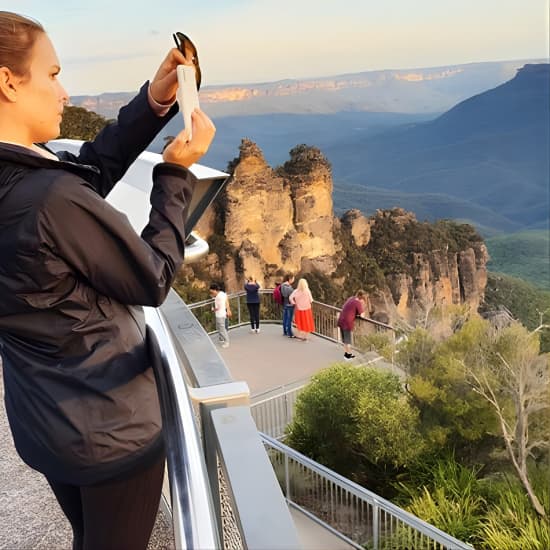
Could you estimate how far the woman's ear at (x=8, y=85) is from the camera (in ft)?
2.86

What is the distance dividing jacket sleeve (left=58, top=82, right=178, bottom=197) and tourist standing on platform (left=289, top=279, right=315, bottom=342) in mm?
9562

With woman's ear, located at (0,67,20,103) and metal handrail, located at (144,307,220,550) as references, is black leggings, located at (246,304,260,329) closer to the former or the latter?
metal handrail, located at (144,307,220,550)

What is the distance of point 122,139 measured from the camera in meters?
1.22

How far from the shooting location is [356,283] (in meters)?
39.9

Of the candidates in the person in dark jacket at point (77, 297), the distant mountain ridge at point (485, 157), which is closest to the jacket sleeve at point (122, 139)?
the person in dark jacket at point (77, 297)

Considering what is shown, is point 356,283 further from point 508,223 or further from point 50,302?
point 508,223

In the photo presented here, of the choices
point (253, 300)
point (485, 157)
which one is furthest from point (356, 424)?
point (485, 157)

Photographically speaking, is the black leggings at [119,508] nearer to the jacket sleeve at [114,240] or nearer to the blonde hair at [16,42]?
the jacket sleeve at [114,240]

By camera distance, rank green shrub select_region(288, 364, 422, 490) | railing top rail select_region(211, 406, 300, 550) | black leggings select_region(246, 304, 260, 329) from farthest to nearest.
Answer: black leggings select_region(246, 304, 260, 329), green shrub select_region(288, 364, 422, 490), railing top rail select_region(211, 406, 300, 550)

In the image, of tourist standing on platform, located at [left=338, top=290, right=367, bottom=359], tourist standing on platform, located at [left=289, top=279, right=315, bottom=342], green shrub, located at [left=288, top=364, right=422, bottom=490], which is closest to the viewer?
green shrub, located at [left=288, top=364, right=422, bottom=490]

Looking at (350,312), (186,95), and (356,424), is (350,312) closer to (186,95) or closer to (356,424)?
(356,424)

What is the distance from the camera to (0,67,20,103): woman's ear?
0.87 metres

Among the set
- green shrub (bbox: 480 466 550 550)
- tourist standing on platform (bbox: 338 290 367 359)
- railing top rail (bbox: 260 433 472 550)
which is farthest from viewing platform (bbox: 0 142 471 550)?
tourist standing on platform (bbox: 338 290 367 359)

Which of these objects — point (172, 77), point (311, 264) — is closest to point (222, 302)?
point (172, 77)
